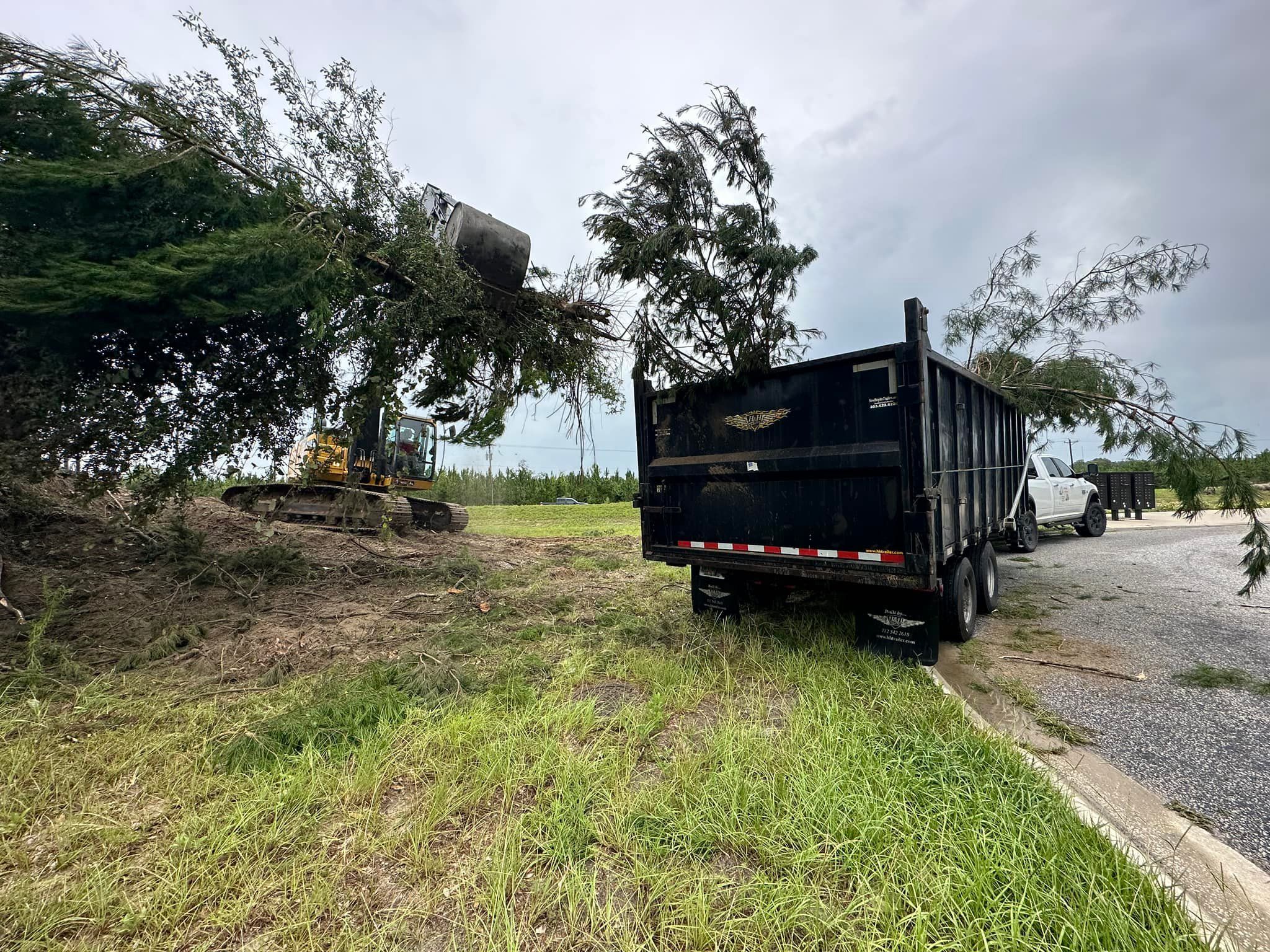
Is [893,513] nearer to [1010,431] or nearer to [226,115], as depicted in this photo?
[1010,431]

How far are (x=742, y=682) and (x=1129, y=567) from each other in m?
8.20

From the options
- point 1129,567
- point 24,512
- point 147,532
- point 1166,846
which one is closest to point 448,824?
point 1166,846

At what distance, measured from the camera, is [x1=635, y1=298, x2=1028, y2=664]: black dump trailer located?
11.7 ft

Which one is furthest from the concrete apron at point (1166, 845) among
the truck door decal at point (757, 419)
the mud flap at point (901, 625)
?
the truck door decal at point (757, 419)

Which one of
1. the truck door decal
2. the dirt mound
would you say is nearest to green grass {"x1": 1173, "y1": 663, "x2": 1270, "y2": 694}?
the truck door decal

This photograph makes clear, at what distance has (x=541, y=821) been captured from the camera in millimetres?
2205

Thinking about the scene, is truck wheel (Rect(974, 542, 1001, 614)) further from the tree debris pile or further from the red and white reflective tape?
the tree debris pile

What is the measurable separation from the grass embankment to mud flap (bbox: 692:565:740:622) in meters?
1.23

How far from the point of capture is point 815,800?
2234 mm

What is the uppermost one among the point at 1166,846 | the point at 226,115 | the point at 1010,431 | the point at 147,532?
the point at 226,115

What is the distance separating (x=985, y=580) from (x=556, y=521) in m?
18.5

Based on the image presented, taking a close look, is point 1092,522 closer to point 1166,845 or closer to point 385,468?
point 1166,845

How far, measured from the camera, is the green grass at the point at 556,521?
647 inches

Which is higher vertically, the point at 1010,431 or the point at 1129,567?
the point at 1010,431
